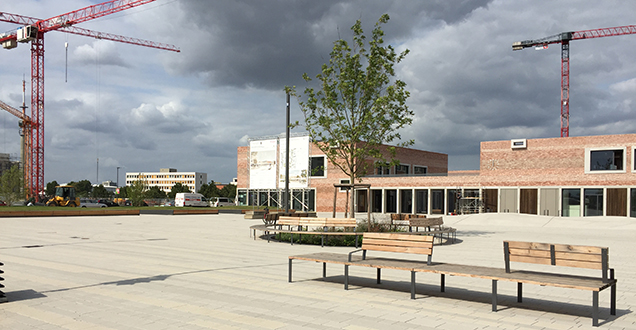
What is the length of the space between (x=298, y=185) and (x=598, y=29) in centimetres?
5197

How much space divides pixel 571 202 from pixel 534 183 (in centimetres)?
289

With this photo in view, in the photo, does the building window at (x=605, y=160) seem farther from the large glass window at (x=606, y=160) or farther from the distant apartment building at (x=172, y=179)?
the distant apartment building at (x=172, y=179)

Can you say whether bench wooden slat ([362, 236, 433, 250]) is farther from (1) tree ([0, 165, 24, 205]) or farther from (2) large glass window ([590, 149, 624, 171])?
(1) tree ([0, 165, 24, 205])

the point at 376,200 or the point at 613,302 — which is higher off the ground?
the point at 613,302

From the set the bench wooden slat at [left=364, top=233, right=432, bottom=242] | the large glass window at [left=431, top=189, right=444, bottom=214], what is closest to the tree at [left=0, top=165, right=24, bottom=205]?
the large glass window at [left=431, top=189, right=444, bottom=214]

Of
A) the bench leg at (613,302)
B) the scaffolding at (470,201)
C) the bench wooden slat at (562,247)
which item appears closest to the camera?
the bench wooden slat at (562,247)

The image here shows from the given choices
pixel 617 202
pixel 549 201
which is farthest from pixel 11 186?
pixel 617 202

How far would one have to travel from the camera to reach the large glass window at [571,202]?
36.6 m

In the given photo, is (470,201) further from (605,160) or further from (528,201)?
(605,160)

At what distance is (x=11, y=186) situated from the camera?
182 ft

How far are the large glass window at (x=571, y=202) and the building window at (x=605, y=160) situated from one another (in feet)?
6.25

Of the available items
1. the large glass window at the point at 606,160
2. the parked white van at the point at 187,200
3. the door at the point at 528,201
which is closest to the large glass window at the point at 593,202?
the large glass window at the point at 606,160

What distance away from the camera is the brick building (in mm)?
35219

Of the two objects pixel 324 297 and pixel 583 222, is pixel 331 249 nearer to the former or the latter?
pixel 324 297
